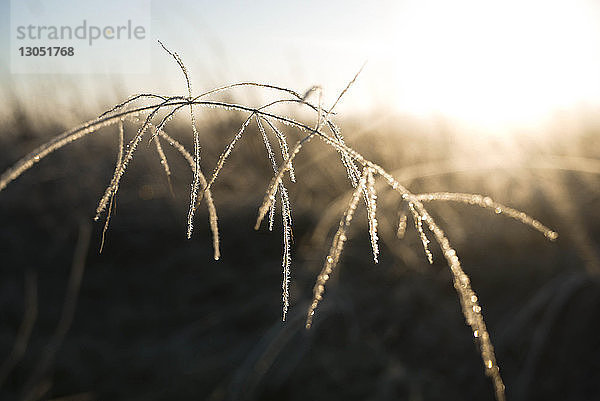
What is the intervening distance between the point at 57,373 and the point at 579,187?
4.38 feet

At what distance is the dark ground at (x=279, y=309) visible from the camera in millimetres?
1036

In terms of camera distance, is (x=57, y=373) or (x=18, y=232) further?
(x=18, y=232)

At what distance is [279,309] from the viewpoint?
1219mm

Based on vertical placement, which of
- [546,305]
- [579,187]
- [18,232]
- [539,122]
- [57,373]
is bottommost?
[57,373]

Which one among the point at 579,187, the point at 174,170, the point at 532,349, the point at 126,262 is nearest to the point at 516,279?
the point at 532,349

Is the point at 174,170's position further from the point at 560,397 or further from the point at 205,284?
the point at 560,397

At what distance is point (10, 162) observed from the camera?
2.11 meters

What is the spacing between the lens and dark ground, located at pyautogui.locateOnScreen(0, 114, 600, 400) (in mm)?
1036

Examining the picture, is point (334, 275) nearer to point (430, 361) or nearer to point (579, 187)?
point (430, 361)

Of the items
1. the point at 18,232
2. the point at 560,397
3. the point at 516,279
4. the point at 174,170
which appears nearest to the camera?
the point at 560,397

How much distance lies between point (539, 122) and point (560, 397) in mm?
1687

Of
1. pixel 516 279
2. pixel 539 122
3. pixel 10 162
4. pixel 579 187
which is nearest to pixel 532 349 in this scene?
pixel 516 279

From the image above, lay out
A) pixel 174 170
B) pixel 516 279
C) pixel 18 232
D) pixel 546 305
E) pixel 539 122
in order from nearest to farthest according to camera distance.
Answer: pixel 546 305 < pixel 516 279 < pixel 18 232 < pixel 174 170 < pixel 539 122

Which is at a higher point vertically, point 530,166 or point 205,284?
point 530,166
